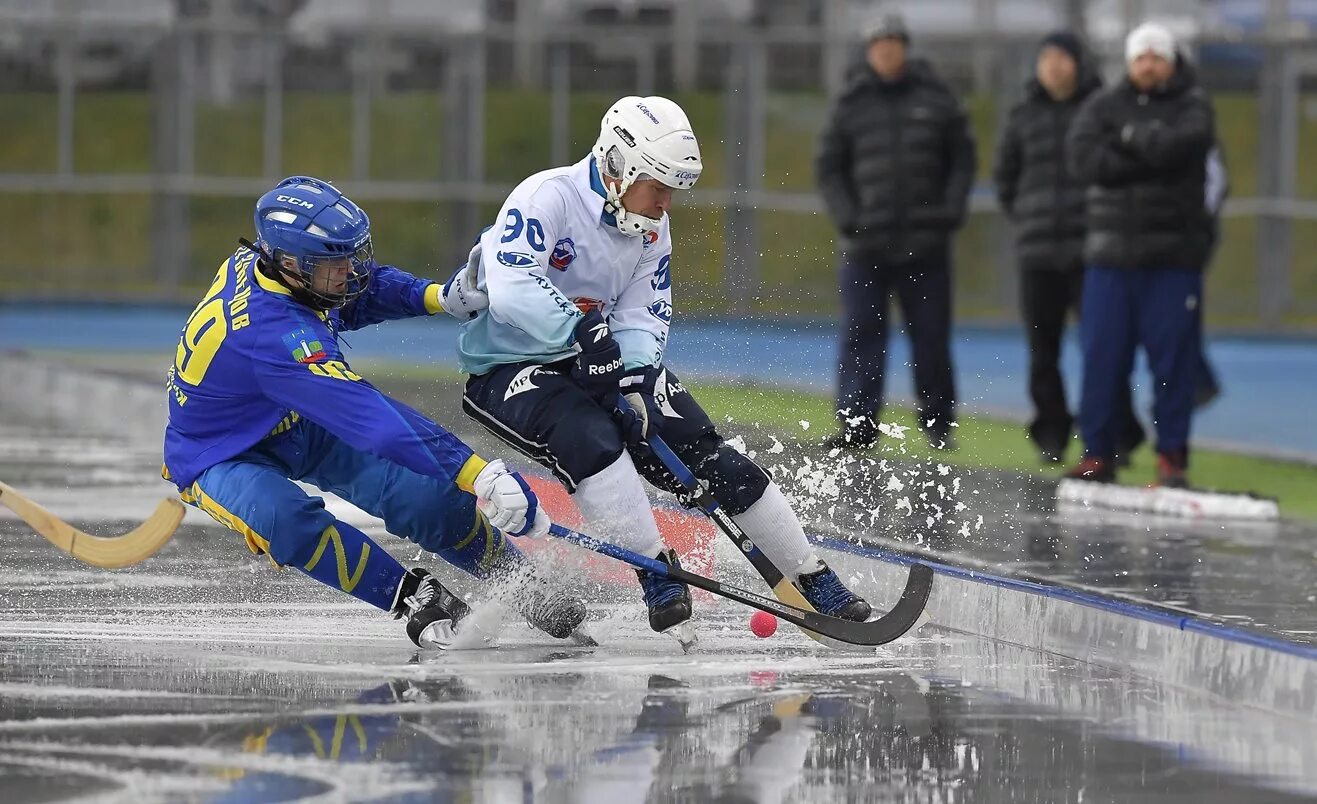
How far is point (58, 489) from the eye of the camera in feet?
37.0

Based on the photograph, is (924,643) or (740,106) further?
(740,106)

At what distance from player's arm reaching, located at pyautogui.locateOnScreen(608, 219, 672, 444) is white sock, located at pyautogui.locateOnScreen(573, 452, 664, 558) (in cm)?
19

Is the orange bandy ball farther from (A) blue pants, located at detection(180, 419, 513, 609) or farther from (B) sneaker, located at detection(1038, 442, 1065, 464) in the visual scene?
(B) sneaker, located at detection(1038, 442, 1065, 464)

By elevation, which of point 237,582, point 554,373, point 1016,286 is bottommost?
point 1016,286

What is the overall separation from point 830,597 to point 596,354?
3.53 ft

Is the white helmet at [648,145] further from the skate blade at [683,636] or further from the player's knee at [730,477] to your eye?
the skate blade at [683,636]

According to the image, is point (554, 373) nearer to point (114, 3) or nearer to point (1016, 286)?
point (1016, 286)

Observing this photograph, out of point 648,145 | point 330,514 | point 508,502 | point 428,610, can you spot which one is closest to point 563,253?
point 648,145

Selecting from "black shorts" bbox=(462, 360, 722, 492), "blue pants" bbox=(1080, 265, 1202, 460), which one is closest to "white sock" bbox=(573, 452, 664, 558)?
"black shorts" bbox=(462, 360, 722, 492)

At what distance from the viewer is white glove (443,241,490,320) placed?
281 inches

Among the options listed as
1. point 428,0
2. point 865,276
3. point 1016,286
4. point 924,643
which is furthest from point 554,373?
point 428,0

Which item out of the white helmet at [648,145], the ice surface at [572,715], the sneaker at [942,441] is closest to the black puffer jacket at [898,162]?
the sneaker at [942,441]

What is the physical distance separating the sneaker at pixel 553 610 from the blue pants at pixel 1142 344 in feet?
16.1

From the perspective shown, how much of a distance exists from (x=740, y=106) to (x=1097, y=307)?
1555 centimetres
